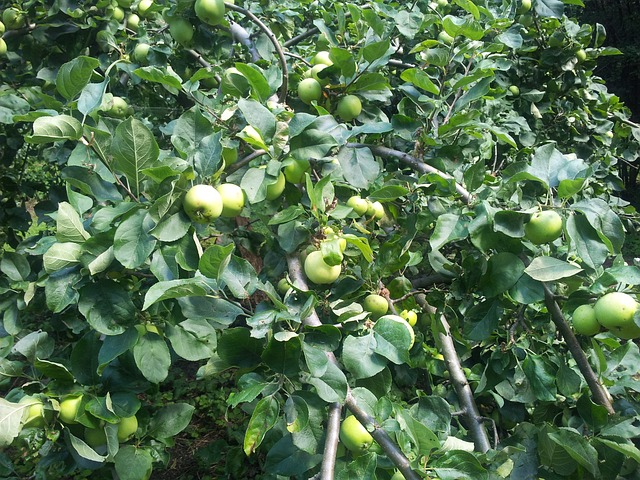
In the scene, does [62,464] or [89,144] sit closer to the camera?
[89,144]

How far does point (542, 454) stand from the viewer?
1002 mm

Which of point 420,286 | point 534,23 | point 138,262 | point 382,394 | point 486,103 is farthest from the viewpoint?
point 534,23

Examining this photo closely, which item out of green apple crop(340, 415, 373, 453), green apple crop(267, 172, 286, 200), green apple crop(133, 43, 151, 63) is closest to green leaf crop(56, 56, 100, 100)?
green apple crop(267, 172, 286, 200)

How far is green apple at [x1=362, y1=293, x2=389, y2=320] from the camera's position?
108 centimetres

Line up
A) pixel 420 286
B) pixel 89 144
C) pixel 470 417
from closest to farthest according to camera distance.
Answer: pixel 89 144
pixel 470 417
pixel 420 286

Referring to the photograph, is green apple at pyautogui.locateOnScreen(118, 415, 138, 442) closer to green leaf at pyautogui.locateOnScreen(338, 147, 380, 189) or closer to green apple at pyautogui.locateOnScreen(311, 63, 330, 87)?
green leaf at pyautogui.locateOnScreen(338, 147, 380, 189)

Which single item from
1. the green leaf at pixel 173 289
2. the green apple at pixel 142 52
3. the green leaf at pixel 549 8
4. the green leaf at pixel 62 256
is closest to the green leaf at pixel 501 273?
the green leaf at pixel 173 289

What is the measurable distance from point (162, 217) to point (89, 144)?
24cm

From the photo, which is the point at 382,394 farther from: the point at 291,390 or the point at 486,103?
the point at 486,103

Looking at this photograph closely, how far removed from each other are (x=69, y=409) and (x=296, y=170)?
66 centimetres

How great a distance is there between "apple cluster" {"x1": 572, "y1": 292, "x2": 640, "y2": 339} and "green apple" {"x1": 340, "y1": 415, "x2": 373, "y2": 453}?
0.49 metres

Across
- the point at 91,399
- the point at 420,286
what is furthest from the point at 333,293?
the point at 91,399

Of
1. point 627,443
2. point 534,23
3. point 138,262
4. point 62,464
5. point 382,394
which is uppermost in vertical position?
point 534,23

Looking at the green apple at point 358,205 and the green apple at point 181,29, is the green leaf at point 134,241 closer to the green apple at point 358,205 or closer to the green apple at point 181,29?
the green apple at point 358,205
